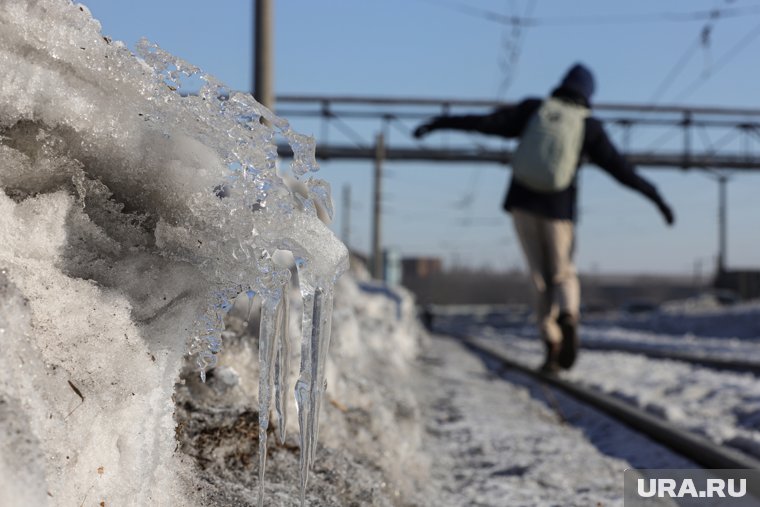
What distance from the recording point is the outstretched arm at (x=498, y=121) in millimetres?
5539

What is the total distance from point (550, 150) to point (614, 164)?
615mm

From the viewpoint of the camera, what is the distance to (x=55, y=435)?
42.6 inches

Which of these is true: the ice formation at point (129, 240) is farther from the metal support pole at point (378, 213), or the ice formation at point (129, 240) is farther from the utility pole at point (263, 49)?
the metal support pole at point (378, 213)

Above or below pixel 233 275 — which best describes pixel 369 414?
below

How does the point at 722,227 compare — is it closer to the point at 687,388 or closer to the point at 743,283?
the point at 743,283

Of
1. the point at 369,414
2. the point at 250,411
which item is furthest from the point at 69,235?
the point at 369,414

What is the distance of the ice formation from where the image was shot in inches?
45.9

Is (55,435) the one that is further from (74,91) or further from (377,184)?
(377,184)

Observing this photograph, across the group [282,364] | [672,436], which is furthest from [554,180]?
[282,364]

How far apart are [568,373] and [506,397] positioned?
1285 millimetres

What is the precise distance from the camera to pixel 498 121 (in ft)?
18.2

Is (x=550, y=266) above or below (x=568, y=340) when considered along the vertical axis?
above

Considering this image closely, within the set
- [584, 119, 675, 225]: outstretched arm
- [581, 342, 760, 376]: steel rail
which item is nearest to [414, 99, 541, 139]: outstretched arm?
[584, 119, 675, 225]: outstretched arm

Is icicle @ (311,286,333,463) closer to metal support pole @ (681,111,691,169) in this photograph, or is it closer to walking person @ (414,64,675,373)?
walking person @ (414,64,675,373)
